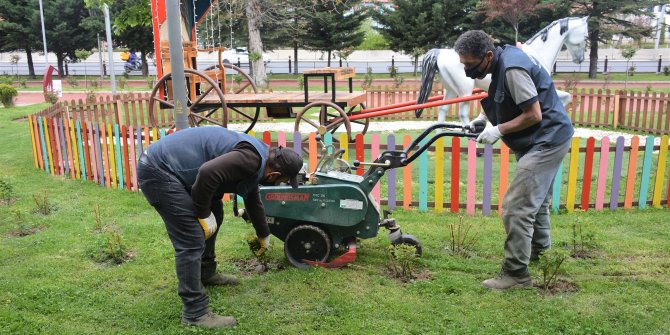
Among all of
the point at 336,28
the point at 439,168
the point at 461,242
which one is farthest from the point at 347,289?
the point at 336,28

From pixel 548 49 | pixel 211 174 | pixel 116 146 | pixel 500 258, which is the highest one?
pixel 548 49

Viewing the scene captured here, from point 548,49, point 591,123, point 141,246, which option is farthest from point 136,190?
point 591,123

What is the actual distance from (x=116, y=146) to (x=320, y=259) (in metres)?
3.91

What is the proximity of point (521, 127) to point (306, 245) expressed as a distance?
1.86 meters

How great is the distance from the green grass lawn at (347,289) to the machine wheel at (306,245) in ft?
0.41

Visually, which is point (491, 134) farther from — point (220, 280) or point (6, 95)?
point (6, 95)

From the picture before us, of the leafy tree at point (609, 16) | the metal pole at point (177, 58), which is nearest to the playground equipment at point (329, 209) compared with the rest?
the metal pole at point (177, 58)

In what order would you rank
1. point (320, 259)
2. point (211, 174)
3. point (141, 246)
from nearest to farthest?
point (211, 174) → point (320, 259) → point (141, 246)

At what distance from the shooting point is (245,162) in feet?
10.7

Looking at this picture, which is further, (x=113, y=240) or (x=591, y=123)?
(x=591, y=123)

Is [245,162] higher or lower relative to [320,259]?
higher

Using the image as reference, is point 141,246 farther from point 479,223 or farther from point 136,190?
point 479,223

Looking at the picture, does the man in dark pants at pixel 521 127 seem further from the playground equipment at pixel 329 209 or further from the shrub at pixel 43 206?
the shrub at pixel 43 206

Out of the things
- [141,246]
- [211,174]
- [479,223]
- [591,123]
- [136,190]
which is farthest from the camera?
[591,123]
